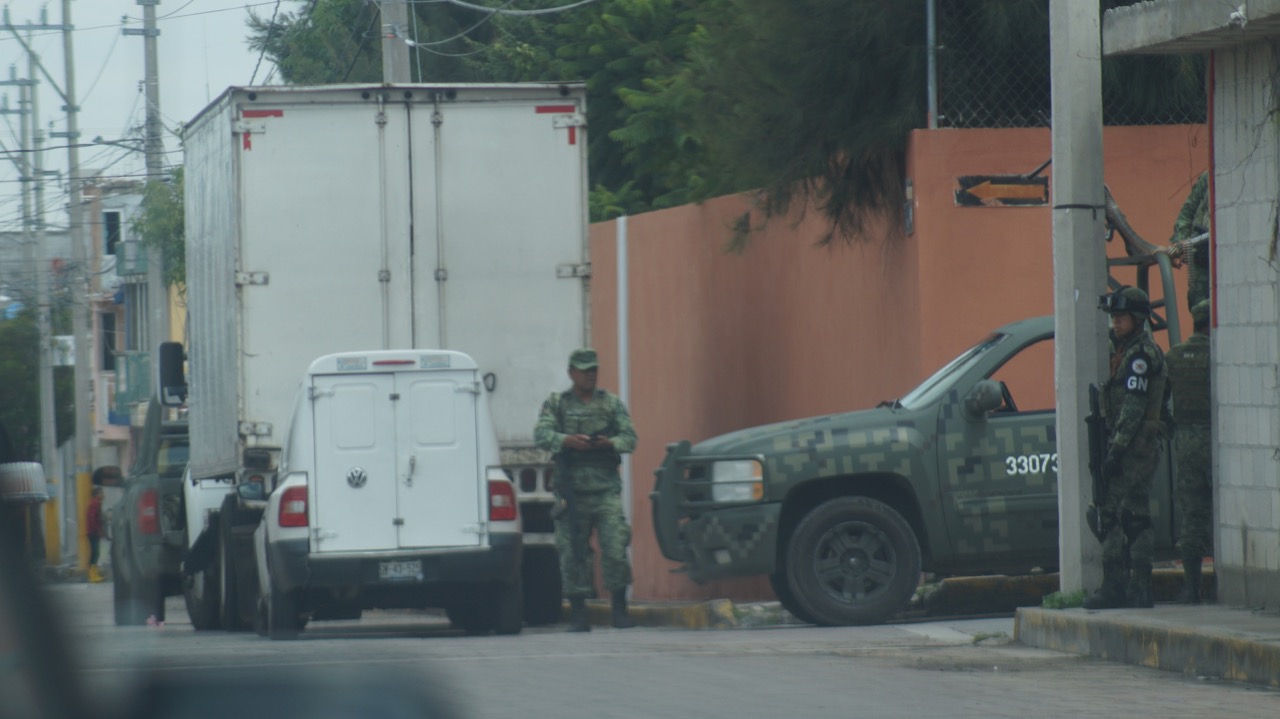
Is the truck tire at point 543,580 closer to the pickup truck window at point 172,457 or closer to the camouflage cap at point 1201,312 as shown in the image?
the pickup truck window at point 172,457

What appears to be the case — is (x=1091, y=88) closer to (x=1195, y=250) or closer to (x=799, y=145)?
(x=1195, y=250)

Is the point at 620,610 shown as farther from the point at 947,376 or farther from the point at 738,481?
the point at 947,376

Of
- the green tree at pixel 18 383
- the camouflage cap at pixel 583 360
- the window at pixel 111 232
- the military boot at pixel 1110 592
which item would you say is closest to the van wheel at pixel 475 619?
the camouflage cap at pixel 583 360

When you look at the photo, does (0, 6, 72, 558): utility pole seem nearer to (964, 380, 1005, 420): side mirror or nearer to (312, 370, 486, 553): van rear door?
(312, 370, 486, 553): van rear door

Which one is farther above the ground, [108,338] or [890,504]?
[108,338]

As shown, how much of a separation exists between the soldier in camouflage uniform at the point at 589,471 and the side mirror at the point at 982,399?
2.63 meters

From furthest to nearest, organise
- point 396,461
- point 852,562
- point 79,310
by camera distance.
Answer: point 79,310, point 396,461, point 852,562

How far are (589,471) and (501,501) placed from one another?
1.29 metres

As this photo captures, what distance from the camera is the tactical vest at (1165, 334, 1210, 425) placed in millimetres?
10398

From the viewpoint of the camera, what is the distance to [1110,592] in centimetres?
1001

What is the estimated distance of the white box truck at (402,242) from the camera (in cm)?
1290

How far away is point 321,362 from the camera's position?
38.3 ft

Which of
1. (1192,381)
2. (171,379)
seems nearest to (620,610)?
(1192,381)

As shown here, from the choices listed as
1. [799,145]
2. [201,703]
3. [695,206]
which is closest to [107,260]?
[695,206]
